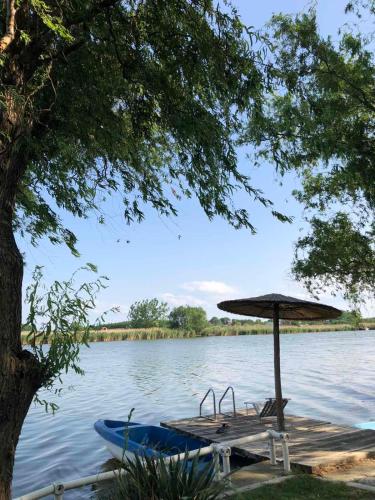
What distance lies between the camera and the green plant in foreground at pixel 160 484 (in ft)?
14.0

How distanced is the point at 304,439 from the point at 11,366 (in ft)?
27.2

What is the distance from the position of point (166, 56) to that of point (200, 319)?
118737mm

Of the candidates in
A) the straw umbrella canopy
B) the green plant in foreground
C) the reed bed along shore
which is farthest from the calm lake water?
the reed bed along shore

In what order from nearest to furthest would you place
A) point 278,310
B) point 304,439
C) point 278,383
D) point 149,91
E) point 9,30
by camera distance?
1. point 9,30
2. point 149,91
3. point 304,439
4. point 278,383
5. point 278,310

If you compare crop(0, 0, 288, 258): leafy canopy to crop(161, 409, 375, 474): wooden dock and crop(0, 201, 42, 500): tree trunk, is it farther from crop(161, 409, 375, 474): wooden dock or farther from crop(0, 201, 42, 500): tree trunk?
crop(161, 409, 375, 474): wooden dock

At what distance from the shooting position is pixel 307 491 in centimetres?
677

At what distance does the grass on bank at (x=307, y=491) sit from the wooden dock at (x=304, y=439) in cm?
85

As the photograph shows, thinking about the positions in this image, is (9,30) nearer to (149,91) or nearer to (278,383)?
(149,91)

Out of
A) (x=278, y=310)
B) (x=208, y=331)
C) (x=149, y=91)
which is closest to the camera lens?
(x=149, y=91)

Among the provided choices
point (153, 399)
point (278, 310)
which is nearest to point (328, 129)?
point (278, 310)

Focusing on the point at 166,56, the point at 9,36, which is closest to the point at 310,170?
the point at 166,56

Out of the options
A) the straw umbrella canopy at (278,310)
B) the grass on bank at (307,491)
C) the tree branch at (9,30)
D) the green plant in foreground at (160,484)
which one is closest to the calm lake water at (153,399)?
the green plant in foreground at (160,484)

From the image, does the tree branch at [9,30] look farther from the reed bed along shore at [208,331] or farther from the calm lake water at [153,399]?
the reed bed along shore at [208,331]

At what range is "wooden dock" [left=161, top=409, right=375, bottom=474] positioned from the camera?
8.52m
